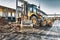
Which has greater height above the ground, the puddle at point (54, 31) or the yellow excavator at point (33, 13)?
the yellow excavator at point (33, 13)

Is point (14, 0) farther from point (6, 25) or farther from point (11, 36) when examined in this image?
point (11, 36)

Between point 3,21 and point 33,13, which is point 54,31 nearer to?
point 33,13

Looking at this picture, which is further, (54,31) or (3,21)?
(54,31)

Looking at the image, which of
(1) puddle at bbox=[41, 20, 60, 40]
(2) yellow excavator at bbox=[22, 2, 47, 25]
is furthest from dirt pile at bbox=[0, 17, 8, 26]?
(1) puddle at bbox=[41, 20, 60, 40]

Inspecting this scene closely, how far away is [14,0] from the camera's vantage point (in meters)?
2.02

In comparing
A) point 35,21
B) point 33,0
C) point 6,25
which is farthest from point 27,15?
point 6,25

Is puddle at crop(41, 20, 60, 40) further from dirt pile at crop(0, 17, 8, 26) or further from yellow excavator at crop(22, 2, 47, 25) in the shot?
dirt pile at crop(0, 17, 8, 26)

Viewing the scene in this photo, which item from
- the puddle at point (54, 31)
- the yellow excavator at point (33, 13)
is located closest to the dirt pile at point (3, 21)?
the yellow excavator at point (33, 13)

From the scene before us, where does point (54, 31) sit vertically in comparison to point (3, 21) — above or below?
Answer: below

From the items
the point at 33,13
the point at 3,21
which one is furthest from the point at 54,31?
the point at 3,21

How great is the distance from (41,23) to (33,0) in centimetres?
41

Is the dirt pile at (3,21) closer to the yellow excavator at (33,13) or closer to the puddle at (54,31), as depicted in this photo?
the yellow excavator at (33,13)

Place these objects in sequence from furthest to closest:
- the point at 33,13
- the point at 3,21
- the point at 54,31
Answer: the point at 33,13 < the point at 54,31 < the point at 3,21

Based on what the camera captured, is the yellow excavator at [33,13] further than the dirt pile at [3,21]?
Yes
